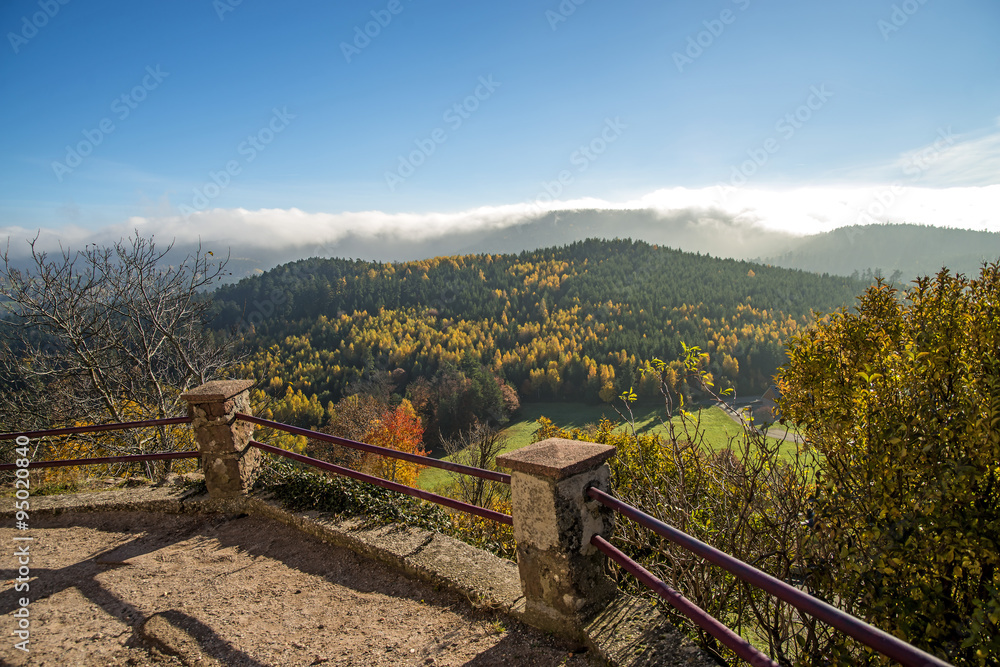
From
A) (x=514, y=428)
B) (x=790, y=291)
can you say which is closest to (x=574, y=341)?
(x=514, y=428)

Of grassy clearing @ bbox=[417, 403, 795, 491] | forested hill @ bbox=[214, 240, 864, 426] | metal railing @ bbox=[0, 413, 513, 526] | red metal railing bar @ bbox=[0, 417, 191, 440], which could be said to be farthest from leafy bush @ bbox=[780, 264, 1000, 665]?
forested hill @ bbox=[214, 240, 864, 426]

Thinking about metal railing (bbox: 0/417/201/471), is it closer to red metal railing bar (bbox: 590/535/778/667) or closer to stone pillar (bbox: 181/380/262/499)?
stone pillar (bbox: 181/380/262/499)

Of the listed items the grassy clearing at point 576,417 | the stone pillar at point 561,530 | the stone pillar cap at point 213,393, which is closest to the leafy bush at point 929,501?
the stone pillar at point 561,530

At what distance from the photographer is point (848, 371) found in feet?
24.0

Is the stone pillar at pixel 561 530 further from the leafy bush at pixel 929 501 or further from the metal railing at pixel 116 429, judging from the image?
the metal railing at pixel 116 429

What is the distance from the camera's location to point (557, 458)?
273 centimetres

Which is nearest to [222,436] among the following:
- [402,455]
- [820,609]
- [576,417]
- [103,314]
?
[402,455]

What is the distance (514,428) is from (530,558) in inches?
2288

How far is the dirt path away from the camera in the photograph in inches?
115

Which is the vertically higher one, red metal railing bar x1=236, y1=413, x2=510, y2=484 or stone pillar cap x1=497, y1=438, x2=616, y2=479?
stone pillar cap x1=497, y1=438, x2=616, y2=479

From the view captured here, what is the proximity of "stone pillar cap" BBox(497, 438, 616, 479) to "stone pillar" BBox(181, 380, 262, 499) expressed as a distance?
3.38 metres

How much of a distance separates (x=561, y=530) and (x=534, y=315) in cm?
9350

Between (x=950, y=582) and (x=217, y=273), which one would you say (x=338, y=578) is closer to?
(x=950, y=582)

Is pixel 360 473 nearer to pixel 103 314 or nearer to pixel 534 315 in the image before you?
pixel 103 314
